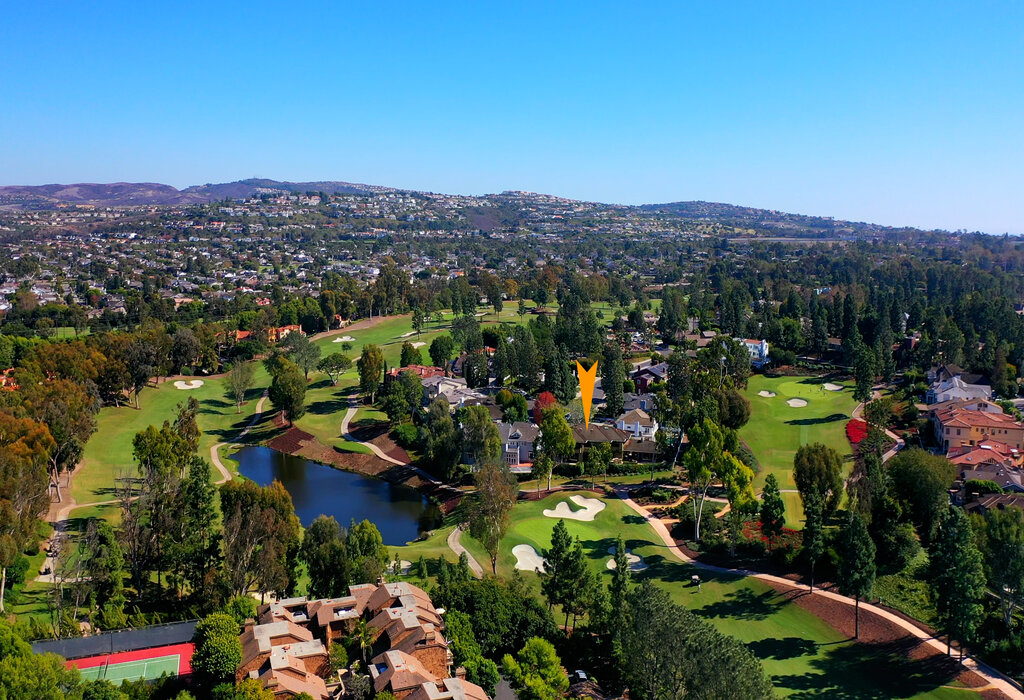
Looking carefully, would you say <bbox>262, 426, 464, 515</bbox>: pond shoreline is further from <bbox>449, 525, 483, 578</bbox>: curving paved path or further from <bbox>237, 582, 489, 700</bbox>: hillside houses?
<bbox>237, 582, 489, 700</bbox>: hillside houses

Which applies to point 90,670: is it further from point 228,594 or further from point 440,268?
point 440,268

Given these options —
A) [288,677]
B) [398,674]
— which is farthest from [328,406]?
[398,674]

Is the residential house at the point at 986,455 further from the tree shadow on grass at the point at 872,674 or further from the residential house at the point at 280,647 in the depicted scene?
the residential house at the point at 280,647

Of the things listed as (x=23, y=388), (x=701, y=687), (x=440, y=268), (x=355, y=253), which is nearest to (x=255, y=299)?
(x=440, y=268)

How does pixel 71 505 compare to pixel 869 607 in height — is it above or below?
below

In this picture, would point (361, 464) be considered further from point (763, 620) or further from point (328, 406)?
point (763, 620)

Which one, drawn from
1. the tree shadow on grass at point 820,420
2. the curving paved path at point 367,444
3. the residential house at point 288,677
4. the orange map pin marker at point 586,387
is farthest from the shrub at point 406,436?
the residential house at point 288,677
